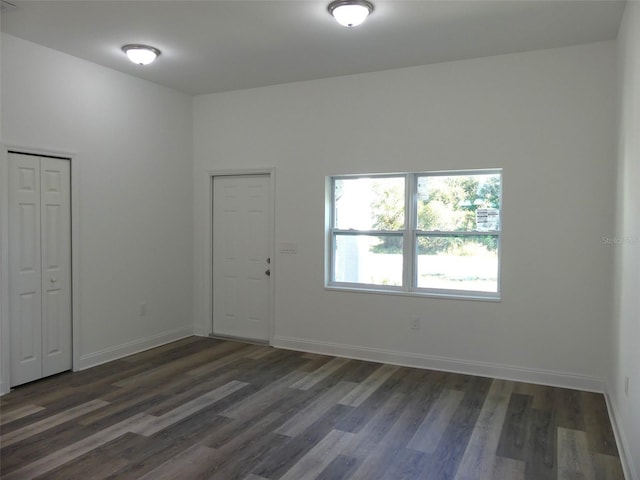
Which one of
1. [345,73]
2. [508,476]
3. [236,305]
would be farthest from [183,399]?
[345,73]

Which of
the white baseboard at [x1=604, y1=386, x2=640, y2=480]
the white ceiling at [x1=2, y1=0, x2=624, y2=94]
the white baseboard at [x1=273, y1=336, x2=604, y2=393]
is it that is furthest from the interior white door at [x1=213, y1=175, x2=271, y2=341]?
Result: the white baseboard at [x1=604, y1=386, x2=640, y2=480]

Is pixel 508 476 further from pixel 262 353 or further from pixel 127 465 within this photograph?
pixel 262 353

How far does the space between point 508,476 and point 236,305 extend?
370 centimetres

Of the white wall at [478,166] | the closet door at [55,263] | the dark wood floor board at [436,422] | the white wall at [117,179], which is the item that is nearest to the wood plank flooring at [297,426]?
Answer: the dark wood floor board at [436,422]

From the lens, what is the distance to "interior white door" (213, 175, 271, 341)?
5543 mm

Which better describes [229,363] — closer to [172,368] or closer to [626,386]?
[172,368]

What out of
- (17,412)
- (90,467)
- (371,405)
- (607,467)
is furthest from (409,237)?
(17,412)

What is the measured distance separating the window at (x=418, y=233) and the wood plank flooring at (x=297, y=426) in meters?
0.90

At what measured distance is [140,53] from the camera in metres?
4.13

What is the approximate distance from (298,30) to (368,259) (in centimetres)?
234

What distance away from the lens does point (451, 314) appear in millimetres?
4543

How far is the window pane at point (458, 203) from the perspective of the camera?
4457 mm

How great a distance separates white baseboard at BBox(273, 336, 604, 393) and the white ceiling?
2.80 m

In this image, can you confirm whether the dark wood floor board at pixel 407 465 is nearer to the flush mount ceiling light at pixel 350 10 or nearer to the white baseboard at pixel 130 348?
the flush mount ceiling light at pixel 350 10
